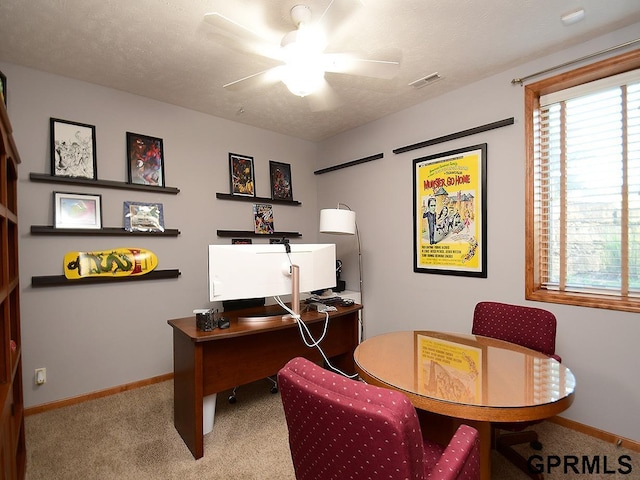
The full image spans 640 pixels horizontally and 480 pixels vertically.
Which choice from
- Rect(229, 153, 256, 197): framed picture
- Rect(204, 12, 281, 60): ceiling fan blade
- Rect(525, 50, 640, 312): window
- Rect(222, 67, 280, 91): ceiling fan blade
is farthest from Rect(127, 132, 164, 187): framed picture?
Rect(525, 50, 640, 312): window

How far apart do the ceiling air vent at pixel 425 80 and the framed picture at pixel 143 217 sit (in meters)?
2.57

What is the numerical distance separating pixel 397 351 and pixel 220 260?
117cm

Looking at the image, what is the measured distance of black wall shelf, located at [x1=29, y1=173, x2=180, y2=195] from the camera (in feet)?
8.13

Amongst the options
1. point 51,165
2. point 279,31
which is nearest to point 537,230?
point 279,31

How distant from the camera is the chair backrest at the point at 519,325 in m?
1.91

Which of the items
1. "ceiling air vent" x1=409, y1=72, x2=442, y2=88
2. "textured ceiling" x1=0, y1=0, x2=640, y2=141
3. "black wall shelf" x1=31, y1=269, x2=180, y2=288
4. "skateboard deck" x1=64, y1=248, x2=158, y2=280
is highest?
"textured ceiling" x1=0, y1=0, x2=640, y2=141

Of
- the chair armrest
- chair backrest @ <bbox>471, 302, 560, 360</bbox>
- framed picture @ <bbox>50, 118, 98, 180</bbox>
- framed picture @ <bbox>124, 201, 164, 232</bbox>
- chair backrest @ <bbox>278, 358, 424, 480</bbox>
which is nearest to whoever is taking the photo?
chair backrest @ <bbox>278, 358, 424, 480</bbox>

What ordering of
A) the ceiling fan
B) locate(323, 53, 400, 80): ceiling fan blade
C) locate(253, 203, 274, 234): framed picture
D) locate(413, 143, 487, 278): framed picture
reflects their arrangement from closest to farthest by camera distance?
the ceiling fan → locate(323, 53, 400, 80): ceiling fan blade → locate(413, 143, 487, 278): framed picture → locate(253, 203, 274, 234): framed picture

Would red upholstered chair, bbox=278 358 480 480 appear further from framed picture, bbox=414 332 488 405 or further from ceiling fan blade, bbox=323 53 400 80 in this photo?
ceiling fan blade, bbox=323 53 400 80

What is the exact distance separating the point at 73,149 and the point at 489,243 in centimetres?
352

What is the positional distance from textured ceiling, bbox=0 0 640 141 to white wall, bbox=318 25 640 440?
9.7 inches

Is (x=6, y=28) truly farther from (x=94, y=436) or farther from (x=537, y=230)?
(x=537, y=230)

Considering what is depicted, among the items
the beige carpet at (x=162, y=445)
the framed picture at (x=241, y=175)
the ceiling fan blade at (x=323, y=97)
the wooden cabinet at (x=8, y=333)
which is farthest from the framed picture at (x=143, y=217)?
the ceiling fan blade at (x=323, y=97)

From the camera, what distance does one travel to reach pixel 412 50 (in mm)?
2266
